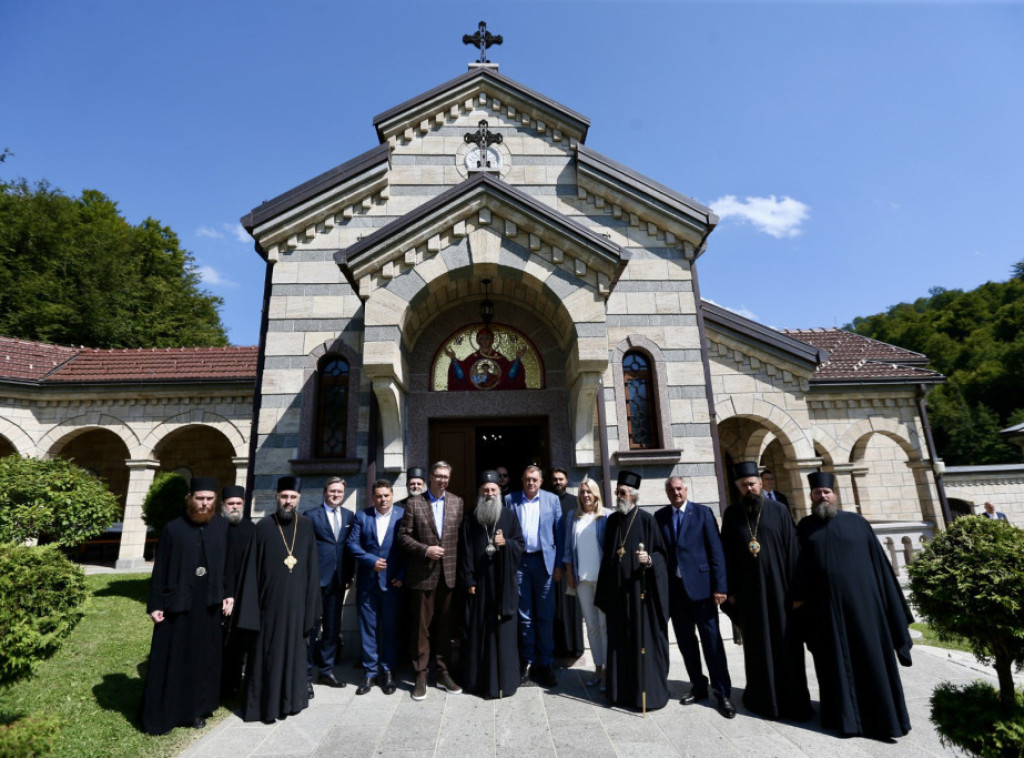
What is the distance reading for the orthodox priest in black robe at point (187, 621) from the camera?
4535 mm

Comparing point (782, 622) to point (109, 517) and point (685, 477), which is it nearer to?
point (685, 477)

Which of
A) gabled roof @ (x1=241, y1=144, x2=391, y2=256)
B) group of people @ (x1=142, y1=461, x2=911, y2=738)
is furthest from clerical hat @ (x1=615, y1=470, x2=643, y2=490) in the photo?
gabled roof @ (x1=241, y1=144, x2=391, y2=256)

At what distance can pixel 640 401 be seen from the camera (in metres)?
8.32

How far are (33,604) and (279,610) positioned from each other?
5.95ft

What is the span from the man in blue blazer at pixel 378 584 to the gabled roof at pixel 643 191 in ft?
21.3

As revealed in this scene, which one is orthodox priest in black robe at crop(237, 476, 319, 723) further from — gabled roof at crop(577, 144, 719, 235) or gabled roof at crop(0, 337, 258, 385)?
gabled roof at crop(0, 337, 258, 385)

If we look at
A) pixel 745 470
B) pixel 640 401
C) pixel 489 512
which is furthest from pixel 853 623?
pixel 640 401

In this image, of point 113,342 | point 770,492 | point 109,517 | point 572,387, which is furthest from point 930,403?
point 113,342

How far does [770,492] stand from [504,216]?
5.72 meters

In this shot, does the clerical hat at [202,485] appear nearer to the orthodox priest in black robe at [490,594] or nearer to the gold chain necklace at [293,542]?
the gold chain necklace at [293,542]

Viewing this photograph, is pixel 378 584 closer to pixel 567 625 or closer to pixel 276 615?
pixel 276 615

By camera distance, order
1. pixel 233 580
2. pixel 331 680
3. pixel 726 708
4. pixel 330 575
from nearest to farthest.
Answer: pixel 726 708 < pixel 233 580 < pixel 331 680 < pixel 330 575

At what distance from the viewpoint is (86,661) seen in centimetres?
601

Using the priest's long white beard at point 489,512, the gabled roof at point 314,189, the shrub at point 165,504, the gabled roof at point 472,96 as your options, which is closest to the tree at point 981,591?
the priest's long white beard at point 489,512
